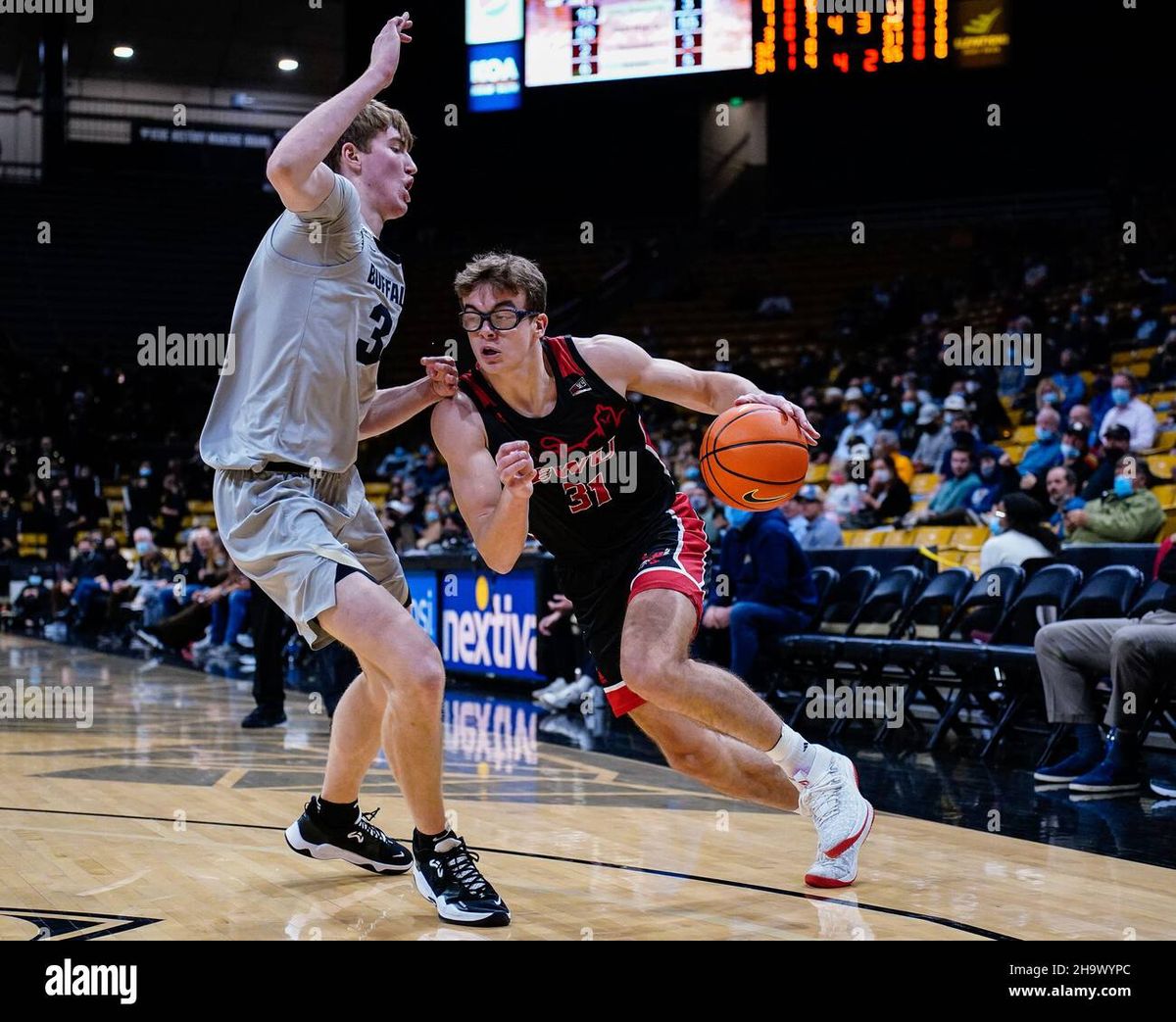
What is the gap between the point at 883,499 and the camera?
10969 millimetres

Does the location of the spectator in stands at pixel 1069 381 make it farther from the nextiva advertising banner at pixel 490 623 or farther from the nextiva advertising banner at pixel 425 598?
the nextiva advertising banner at pixel 425 598

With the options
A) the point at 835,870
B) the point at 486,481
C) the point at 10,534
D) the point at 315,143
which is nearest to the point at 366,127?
the point at 315,143

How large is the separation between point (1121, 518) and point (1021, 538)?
0.61 meters

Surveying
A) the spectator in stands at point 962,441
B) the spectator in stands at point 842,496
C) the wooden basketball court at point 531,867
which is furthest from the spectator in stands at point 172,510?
the wooden basketball court at point 531,867

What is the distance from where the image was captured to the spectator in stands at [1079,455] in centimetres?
989

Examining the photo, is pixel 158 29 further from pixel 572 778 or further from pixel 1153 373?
pixel 572 778

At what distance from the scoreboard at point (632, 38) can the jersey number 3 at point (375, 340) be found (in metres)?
14.0

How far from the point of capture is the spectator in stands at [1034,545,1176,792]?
557cm

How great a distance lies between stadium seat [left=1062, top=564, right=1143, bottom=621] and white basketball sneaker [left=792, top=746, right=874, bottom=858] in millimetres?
2914

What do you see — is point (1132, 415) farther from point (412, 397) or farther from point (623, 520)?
point (412, 397)

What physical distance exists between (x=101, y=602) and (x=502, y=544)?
48.2ft

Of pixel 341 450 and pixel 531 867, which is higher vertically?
pixel 341 450

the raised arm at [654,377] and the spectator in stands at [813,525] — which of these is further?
the spectator in stands at [813,525]
